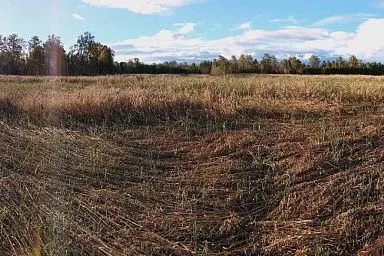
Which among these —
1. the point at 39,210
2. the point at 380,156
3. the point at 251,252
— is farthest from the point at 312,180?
the point at 39,210

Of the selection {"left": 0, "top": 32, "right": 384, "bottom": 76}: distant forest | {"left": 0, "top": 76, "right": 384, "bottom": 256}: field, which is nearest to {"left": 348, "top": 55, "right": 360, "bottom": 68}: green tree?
{"left": 0, "top": 32, "right": 384, "bottom": 76}: distant forest

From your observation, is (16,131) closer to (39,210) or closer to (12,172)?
(12,172)

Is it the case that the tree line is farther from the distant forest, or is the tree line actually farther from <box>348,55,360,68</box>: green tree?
<box>348,55,360,68</box>: green tree

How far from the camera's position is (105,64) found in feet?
198

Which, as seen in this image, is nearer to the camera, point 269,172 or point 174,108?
point 269,172

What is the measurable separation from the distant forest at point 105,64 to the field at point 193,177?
49261 millimetres

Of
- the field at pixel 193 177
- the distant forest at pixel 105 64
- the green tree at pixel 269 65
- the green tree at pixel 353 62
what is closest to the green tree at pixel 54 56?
the distant forest at pixel 105 64

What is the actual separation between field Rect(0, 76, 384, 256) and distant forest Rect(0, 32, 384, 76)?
49261 mm

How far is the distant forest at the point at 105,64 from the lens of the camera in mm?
60250

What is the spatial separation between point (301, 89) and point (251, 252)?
24.9ft

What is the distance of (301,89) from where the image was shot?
1114 cm

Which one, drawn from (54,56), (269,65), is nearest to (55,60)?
(54,56)

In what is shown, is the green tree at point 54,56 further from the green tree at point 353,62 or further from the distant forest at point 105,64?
the green tree at point 353,62

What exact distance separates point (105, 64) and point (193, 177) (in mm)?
56198
